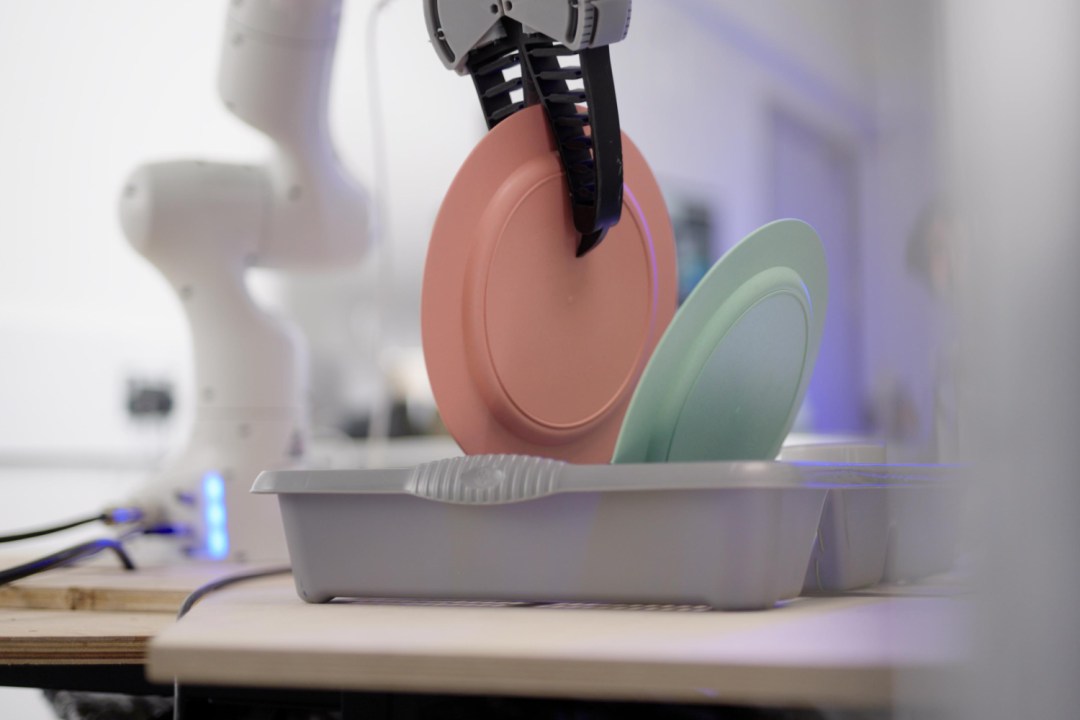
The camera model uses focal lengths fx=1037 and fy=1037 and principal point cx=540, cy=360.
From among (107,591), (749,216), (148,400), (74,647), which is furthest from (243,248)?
(749,216)

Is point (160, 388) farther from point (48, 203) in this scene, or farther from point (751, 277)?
point (751, 277)

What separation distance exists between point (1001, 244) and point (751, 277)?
→ 230 millimetres

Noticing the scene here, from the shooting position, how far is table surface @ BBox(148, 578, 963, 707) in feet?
0.90

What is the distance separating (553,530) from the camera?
0.42m

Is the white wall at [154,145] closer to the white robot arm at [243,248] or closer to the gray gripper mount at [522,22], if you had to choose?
the white robot arm at [243,248]

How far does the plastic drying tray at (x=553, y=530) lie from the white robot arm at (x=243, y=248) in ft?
1.24

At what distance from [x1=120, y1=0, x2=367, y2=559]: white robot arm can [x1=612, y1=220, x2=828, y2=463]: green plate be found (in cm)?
46

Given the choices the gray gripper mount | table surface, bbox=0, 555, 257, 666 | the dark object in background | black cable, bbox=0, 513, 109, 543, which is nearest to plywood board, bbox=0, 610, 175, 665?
table surface, bbox=0, 555, 257, 666

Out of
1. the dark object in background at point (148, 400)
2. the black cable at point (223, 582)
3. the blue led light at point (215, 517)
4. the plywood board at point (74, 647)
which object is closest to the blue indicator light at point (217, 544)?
the blue led light at point (215, 517)

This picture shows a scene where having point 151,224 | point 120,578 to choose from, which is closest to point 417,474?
point 120,578

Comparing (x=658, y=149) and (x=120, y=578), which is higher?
(x=658, y=149)

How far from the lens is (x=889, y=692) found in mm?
271

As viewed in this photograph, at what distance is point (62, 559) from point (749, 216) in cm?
260

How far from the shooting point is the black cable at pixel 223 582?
0.50 m
